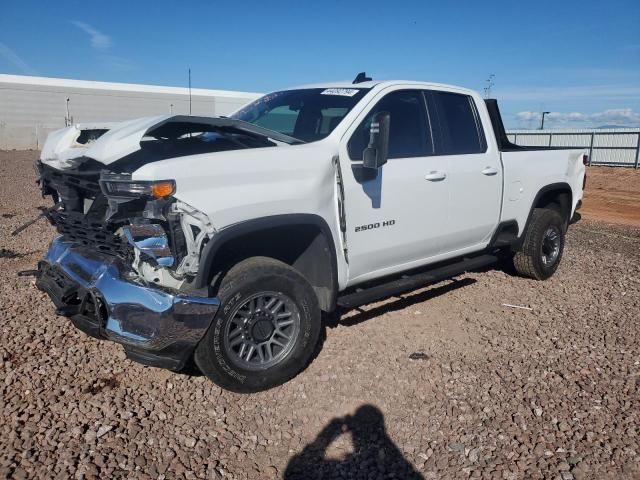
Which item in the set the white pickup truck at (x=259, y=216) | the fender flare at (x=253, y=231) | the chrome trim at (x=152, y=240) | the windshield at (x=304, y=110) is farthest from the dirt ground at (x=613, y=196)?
the chrome trim at (x=152, y=240)

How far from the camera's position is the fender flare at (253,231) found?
3189 millimetres

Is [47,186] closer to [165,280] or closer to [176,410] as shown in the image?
[165,280]

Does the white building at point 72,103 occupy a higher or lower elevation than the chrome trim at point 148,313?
higher

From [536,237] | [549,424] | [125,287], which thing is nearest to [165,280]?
[125,287]

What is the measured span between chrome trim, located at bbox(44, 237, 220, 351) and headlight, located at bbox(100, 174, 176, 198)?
0.50m

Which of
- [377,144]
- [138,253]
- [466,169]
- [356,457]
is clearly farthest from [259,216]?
[466,169]

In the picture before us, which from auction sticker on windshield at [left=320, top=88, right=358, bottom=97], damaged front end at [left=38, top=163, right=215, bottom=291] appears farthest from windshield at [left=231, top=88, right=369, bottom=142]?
damaged front end at [left=38, top=163, right=215, bottom=291]

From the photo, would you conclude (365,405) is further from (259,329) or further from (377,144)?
(377,144)

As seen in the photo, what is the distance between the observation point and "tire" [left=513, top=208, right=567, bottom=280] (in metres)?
6.02

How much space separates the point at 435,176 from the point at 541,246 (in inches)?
88.5

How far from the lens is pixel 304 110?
4742mm

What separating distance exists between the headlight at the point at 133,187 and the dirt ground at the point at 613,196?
10875 millimetres

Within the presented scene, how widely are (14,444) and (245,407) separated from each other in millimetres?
1332

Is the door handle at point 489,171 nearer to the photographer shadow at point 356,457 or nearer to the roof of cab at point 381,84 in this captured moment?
the roof of cab at point 381,84
